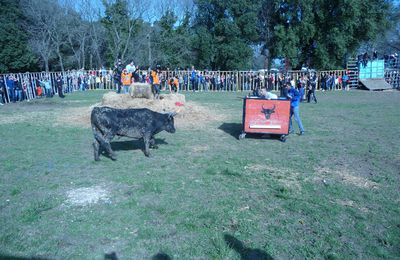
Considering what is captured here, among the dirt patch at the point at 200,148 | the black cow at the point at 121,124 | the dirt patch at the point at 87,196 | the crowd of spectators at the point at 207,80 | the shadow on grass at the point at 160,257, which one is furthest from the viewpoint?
the crowd of spectators at the point at 207,80

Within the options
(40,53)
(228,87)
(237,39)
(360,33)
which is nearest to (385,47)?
(360,33)

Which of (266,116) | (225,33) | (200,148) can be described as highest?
(225,33)

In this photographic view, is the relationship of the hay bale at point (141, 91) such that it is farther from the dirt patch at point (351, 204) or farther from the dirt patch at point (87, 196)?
the dirt patch at point (351, 204)

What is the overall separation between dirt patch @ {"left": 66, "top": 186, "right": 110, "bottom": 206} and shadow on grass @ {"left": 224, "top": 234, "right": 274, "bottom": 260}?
8.12 ft

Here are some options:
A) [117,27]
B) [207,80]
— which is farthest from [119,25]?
[207,80]

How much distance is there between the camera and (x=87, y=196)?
19.4 feet

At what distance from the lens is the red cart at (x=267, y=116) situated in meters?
10.2

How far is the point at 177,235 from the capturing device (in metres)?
4.64

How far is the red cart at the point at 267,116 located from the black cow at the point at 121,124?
298cm

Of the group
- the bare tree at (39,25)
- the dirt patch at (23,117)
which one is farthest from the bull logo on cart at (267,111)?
the bare tree at (39,25)

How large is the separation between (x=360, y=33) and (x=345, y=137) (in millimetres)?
27852

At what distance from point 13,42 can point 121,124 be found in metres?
35.4

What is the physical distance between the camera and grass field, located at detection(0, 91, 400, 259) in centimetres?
439

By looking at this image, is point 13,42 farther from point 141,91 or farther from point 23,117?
point 141,91
